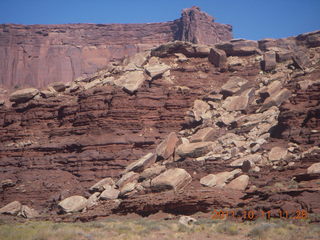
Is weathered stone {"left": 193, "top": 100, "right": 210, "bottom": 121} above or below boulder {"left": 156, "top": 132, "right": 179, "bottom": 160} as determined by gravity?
above

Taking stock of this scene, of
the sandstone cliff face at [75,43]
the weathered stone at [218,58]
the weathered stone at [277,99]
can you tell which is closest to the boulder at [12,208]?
the weathered stone at [277,99]

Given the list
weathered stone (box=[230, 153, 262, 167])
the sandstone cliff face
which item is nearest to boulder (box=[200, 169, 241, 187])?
weathered stone (box=[230, 153, 262, 167])

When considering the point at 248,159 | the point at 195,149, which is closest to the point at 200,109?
the point at 195,149

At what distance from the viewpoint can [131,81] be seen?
1355 inches

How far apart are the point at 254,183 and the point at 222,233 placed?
6.44 metres

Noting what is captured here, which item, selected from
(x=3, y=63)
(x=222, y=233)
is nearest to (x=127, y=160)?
(x=222, y=233)

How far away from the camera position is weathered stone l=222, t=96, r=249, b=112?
32.7 m

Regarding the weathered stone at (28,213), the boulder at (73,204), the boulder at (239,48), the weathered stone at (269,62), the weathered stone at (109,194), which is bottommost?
the weathered stone at (28,213)

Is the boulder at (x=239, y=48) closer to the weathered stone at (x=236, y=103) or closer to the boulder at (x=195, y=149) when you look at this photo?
the weathered stone at (x=236, y=103)

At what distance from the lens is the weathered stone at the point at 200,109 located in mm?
32688

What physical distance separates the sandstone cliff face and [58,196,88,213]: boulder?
7189cm

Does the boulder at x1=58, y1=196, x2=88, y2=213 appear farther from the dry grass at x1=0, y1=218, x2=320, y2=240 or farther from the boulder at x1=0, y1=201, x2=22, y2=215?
the dry grass at x1=0, y1=218, x2=320, y2=240
